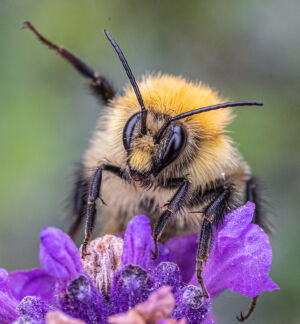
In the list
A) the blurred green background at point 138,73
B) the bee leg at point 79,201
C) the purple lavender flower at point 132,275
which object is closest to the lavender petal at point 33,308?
the purple lavender flower at point 132,275

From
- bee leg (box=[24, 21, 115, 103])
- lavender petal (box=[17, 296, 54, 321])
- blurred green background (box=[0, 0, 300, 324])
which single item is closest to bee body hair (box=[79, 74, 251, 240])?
bee leg (box=[24, 21, 115, 103])

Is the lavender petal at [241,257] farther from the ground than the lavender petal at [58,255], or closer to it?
farther from the ground

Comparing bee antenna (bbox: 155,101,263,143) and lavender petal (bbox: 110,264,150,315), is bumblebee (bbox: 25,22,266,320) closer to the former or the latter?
bee antenna (bbox: 155,101,263,143)

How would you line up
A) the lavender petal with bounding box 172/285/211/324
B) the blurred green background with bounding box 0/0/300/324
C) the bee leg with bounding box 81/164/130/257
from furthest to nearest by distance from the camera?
the blurred green background with bounding box 0/0/300/324
the bee leg with bounding box 81/164/130/257
the lavender petal with bounding box 172/285/211/324

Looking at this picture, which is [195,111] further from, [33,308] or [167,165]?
[33,308]

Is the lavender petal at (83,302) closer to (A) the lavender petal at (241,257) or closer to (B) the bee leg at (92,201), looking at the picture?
(B) the bee leg at (92,201)

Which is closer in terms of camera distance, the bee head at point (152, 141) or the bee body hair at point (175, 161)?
the bee head at point (152, 141)

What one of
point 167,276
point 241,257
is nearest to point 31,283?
point 167,276

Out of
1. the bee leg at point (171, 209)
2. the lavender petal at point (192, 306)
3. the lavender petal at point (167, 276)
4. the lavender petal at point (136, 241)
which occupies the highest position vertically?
the bee leg at point (171, 209)
